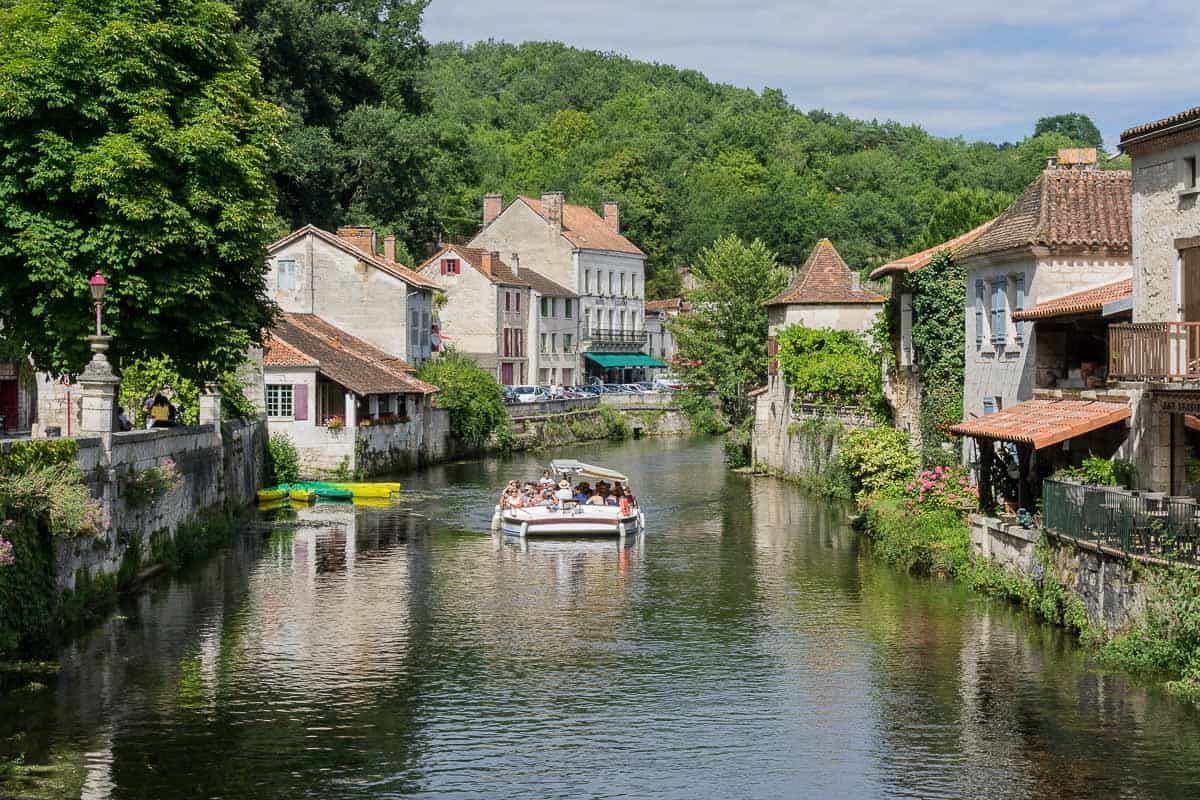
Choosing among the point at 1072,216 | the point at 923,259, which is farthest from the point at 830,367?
the point at 1072,216

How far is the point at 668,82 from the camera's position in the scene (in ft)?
562

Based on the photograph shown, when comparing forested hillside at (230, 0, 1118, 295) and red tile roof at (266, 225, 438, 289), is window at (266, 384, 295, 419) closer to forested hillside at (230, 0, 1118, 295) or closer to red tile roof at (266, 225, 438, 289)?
forested hillside at (230, 0, 1118, 295)

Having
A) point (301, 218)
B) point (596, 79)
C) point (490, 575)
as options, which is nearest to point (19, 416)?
point (490, 575)

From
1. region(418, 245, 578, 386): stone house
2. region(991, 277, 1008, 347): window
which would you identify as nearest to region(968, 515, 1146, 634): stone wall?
region(991, 277, 1008, 347): window

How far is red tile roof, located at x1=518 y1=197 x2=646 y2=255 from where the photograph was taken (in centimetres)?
10675

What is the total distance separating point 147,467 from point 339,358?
29.0 meters

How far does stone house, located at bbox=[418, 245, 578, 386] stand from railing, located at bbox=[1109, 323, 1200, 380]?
63.3 meters

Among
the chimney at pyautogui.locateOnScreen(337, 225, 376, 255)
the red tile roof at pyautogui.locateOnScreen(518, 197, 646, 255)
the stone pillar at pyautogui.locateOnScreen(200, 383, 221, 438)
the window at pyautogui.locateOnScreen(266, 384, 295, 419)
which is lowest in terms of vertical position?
the stone pillar at pyautogui.locateOnScreen(200, 383, 221, 438)

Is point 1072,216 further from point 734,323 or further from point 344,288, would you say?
point 344,288

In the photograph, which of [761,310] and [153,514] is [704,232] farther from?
[153,514]

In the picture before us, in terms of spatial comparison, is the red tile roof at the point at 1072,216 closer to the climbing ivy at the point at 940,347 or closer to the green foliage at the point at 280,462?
the climbing ivy at the point at 940,347

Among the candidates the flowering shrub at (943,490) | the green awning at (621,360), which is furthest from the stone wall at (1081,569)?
the green awning at (621,360)

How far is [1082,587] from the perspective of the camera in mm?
26391

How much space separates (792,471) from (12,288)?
32.5 metres
